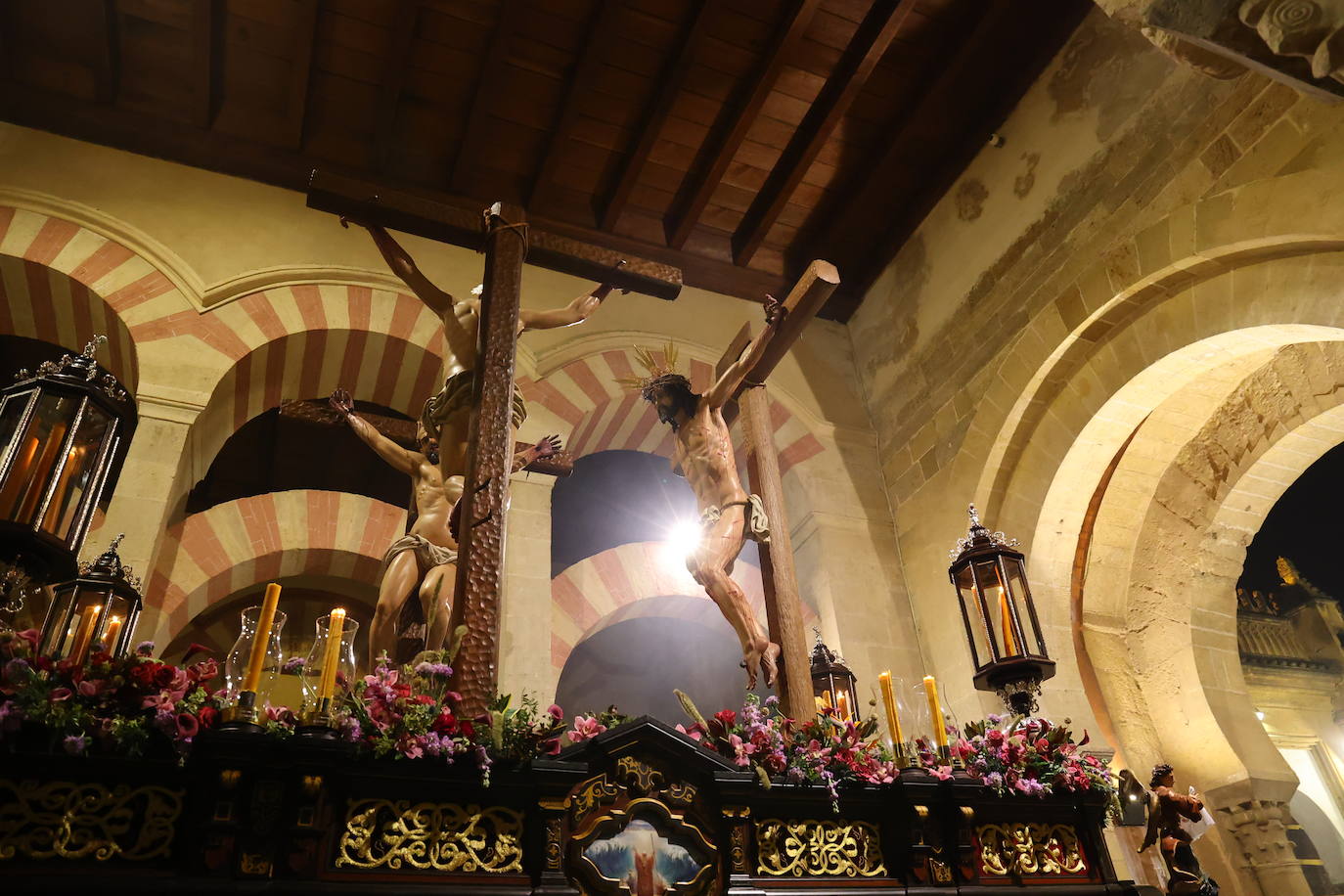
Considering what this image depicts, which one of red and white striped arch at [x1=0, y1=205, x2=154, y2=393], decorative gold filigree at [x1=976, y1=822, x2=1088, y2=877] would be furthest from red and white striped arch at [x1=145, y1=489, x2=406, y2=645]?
decorative gold filigree at [x1=976, y1=822, x2=1088, y2=877]

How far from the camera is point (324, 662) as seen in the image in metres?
2.03

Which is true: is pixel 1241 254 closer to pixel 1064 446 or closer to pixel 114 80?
pixel 1064 446

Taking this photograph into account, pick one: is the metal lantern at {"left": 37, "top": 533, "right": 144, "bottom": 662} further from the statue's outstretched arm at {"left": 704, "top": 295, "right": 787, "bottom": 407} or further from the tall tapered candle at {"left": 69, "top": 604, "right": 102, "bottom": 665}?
the statue's outstretched arm at {"left": 704, "top": 295, "right": 787, "bottom": 407}

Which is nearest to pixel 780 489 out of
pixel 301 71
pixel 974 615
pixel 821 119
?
pixel 974 615

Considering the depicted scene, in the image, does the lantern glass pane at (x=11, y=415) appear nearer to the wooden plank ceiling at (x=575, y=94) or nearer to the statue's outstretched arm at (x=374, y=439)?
the statue's outstretched arm at (x=374, y=439)

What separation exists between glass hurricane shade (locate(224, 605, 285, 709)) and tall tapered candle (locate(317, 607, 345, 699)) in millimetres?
136

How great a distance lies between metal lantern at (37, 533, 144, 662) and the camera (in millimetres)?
3186

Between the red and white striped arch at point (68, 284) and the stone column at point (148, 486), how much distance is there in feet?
1.26

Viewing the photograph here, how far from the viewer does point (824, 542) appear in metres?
5.47

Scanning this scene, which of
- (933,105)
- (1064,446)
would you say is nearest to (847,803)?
(1064,446)

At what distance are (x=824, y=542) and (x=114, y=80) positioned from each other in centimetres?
482

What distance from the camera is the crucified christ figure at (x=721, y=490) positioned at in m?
3.34

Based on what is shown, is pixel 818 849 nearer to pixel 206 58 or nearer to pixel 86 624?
pixel 86 624

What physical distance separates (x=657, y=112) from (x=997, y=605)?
3.55 m
